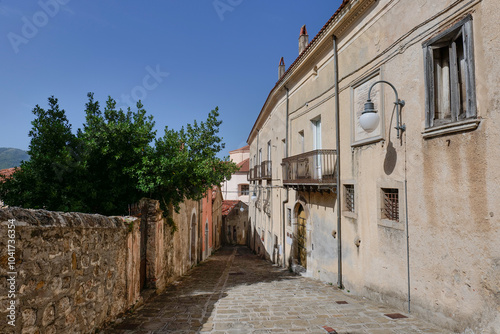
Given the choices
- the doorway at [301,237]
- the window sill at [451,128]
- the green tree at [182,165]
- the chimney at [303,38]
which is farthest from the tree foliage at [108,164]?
the chimney at [303,38]

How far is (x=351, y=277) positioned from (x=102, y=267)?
606cm

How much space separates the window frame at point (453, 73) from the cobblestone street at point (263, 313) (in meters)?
3.38

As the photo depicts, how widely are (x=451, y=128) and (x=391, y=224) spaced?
2.40 m

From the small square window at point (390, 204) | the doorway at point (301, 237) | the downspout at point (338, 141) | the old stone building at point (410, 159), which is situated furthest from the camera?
the doorway at point (301, 237)

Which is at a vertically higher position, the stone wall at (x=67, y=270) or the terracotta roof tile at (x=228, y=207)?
the stone wall at (x=67, y=270)

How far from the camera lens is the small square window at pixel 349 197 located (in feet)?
28.4

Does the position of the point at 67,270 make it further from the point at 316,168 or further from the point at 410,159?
the point at 316,168

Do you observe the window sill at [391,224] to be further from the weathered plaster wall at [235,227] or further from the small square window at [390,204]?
the weathered plaster wall at [235,227]

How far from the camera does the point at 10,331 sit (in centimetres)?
258

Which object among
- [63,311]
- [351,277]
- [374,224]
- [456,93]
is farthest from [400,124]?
[63,311]

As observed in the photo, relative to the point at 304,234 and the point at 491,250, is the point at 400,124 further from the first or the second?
the point at 304,234

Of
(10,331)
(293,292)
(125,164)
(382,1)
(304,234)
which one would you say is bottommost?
(293,292)

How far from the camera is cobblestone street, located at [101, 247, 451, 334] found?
4.93m

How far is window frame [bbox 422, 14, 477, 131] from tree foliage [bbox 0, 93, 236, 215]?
5611 mm
